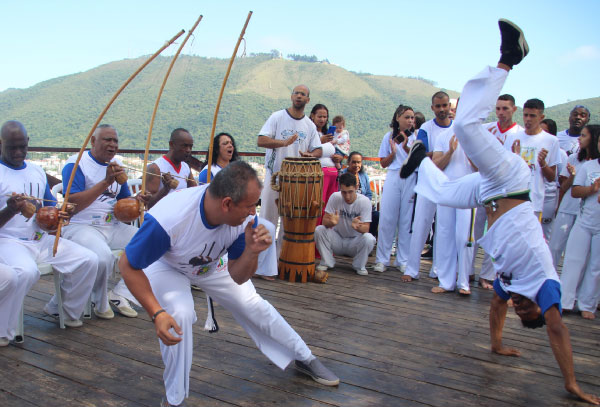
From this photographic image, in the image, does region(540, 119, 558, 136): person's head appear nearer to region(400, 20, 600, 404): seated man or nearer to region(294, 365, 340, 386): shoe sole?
region(400, 20, 600, 404): seated man

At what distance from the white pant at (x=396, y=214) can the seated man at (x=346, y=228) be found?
23cm

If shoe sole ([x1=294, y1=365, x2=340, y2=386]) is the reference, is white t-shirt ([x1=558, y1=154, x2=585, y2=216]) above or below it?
above

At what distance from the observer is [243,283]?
2732 mm

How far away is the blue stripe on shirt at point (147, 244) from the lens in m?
2.28

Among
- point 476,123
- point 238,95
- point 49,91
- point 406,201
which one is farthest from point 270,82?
point 476,123

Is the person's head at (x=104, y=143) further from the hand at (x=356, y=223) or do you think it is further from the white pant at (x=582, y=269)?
the white pant at (x=582, y=269)

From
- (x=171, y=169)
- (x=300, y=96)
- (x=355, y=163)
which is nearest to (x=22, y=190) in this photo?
(x=171, y=169)

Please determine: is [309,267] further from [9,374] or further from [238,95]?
[238,95]

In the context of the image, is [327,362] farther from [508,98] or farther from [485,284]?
[508,98]

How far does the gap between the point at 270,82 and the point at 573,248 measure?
118ft

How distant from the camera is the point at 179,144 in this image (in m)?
4.58

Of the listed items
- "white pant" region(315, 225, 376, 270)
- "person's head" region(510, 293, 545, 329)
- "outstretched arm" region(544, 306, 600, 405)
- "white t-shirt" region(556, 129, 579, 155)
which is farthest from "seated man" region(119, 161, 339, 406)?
"white t-shirt" region(556, 129, 579, 155)

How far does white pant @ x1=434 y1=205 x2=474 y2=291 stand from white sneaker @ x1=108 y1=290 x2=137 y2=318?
9.39ft

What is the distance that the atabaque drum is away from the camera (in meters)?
4.96
